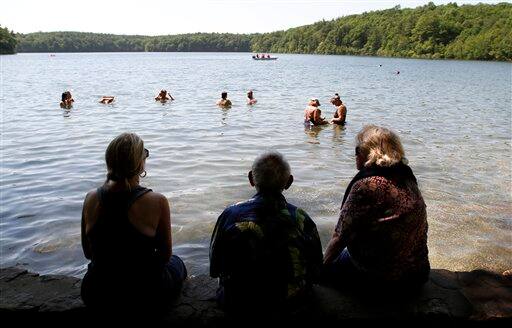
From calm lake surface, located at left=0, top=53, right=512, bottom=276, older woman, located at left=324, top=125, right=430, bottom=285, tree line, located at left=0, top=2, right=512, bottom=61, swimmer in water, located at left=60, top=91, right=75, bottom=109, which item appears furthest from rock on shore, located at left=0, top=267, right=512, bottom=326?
tree line, located at left=0, top=2, right=512, bottom=61

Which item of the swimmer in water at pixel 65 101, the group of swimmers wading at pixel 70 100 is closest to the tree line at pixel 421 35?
the group of swimmers wading at pixel 70 100

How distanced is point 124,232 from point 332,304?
61.6 inches

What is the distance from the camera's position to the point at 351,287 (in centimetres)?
353

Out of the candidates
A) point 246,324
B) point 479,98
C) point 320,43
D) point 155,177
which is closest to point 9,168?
point 155,177

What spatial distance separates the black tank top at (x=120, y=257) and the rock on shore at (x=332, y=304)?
0.85 feet

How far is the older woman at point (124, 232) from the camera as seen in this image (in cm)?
296

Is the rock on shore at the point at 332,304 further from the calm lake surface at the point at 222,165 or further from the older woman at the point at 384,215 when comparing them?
the calm lake surface at the point at 222,165

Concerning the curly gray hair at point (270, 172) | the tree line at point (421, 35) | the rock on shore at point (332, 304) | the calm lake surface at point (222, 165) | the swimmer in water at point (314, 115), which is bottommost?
the calm lake surface at point (222, 165)

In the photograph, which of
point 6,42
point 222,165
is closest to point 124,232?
point 222,165

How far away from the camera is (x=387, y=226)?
3236 millimetres

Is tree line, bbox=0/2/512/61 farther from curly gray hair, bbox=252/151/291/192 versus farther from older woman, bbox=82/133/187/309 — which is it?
older woman, bbox=82/133/187/309

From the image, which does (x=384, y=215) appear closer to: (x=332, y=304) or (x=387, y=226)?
(x=387, y=226)

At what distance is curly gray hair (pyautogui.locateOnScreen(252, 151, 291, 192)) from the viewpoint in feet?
9.68

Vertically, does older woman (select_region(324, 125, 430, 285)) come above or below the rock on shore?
above
